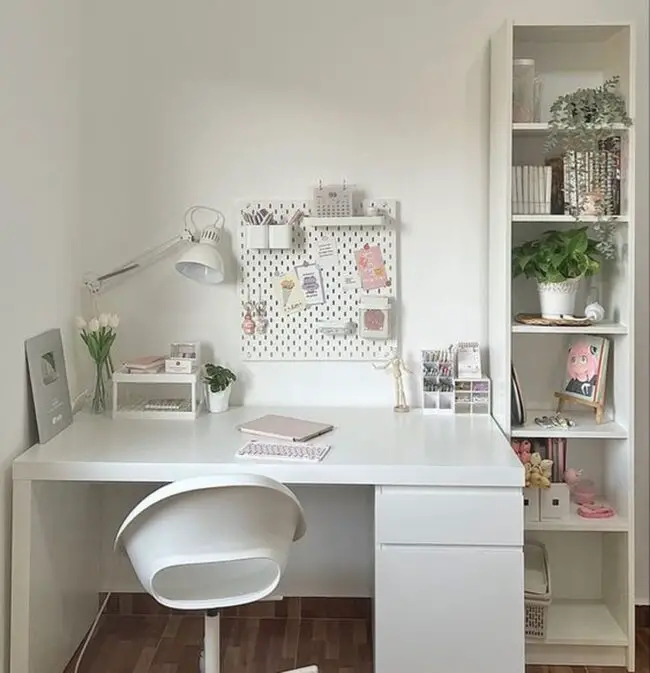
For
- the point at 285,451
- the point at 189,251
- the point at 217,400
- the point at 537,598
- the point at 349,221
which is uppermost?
the point at 349,221

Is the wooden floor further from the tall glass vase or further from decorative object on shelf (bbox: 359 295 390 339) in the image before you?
decorative object on shelf (bbox: 359 295 390 339)

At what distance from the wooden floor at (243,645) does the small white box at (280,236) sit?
129 centimetres

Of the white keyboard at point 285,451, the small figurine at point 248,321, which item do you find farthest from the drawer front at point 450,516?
the small figurine at point 248,321

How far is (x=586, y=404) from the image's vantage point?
2670mm

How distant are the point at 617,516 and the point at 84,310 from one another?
1861mm

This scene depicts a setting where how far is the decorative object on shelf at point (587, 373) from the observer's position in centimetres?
262

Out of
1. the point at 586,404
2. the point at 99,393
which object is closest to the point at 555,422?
the point at 586,404

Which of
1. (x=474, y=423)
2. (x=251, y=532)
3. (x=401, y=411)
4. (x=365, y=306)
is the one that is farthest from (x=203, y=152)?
(x=251, y=532)

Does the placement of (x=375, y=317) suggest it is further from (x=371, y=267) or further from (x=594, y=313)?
(x=594, y=313)

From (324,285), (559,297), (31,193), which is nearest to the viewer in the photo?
(31,193)

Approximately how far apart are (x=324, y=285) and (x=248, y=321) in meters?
0.28

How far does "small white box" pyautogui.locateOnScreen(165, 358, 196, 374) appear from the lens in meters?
2.68

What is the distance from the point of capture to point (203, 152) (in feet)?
9.29

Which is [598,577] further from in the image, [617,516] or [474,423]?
[474,423]
